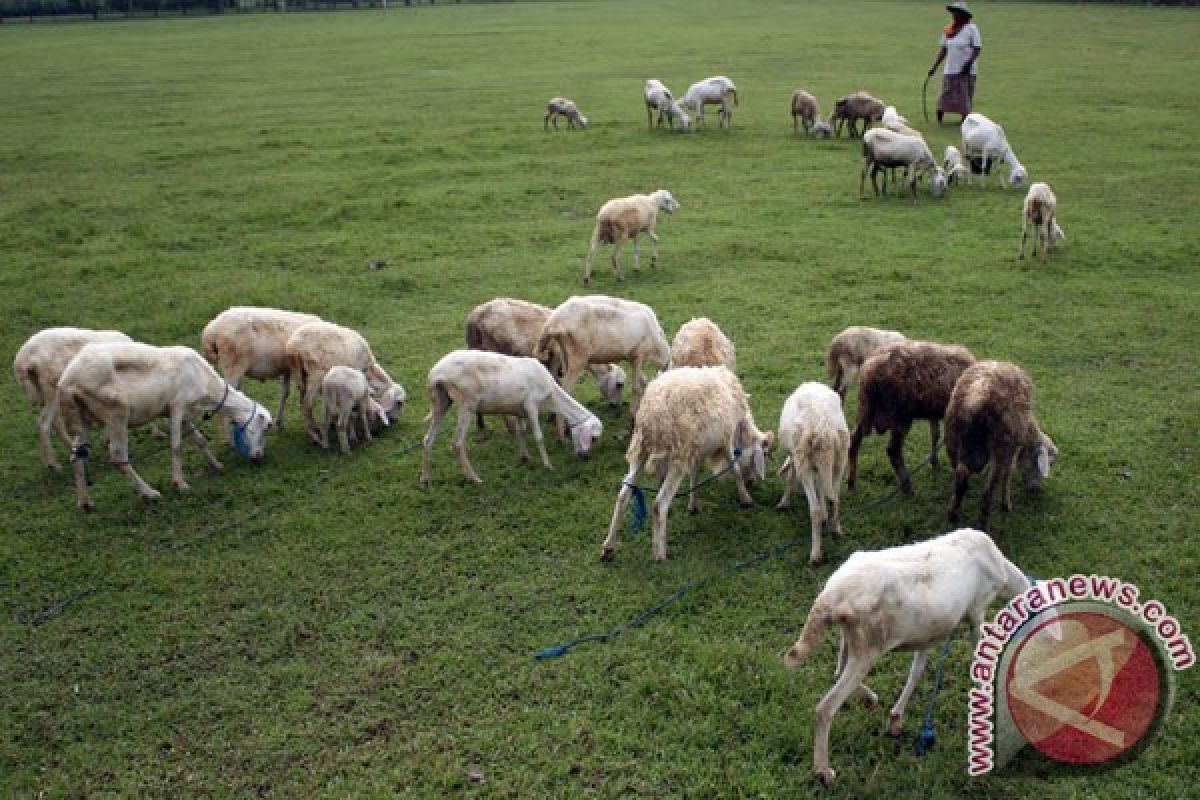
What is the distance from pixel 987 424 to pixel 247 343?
6.91 m

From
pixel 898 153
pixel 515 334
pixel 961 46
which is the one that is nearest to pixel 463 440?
pixel 515 334

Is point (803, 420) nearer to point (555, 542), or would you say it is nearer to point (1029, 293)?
point (555, 542)

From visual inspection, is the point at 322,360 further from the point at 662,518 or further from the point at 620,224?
the point at 620,224

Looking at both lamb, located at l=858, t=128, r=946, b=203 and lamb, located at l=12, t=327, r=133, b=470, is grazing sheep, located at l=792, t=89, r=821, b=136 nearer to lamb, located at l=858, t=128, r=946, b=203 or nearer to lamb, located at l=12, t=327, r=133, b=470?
lamb, located at l=858, t=128, r=946, b=203

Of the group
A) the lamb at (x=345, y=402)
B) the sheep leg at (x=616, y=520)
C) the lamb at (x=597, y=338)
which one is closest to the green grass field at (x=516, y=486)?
the sheep leg at (x=616, y=520)

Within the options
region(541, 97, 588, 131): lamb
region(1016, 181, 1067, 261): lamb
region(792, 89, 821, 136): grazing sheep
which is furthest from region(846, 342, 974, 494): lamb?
region(541, 97, 588, 131): lamb

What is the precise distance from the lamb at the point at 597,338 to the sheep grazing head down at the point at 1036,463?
343 centimetres

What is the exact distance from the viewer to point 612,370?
33.1 ft

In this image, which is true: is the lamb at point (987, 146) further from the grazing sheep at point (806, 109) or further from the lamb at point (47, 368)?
the lamb at point (47, 368)

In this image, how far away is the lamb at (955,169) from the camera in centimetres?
1848

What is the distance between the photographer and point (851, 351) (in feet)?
30.2

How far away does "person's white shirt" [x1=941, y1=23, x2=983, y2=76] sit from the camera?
2217 centimetres

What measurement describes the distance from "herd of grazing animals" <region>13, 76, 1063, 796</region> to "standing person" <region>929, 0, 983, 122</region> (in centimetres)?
1578

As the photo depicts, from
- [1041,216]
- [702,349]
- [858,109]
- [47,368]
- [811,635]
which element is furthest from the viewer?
[858,109]
